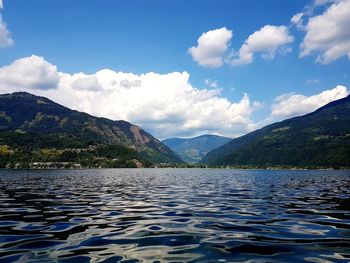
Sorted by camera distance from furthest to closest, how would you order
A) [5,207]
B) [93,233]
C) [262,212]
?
[5,207] < [262,212] < [93,233]

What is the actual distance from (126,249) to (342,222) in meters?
15.9

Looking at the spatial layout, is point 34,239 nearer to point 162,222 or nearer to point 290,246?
point 162,222

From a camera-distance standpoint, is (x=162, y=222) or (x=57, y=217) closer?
(x=162, y=222)

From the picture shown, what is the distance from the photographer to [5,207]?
102 feet

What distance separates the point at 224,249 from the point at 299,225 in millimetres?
8880

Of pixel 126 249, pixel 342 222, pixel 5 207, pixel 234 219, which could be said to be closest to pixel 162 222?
pixel 234 219

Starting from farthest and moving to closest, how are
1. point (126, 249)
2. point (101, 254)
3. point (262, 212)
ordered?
1. point (262, 212)
2. point (126, 249)
3. point (101, 254)

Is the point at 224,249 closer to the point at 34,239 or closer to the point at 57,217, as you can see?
the point at 34,239

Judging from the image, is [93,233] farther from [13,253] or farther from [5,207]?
[5,207]

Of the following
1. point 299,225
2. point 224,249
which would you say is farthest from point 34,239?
point 299,225

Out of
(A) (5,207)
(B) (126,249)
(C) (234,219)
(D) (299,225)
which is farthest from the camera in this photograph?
(A) (5,207)

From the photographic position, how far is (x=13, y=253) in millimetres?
14516

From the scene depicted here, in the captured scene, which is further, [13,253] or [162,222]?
[162,222]

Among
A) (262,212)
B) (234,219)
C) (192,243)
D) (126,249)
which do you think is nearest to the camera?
(126,249)
